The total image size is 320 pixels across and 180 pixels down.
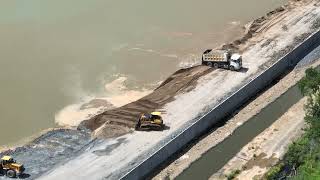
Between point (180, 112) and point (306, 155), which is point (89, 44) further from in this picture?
point (306, 155)

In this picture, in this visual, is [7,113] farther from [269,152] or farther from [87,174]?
[269,152]

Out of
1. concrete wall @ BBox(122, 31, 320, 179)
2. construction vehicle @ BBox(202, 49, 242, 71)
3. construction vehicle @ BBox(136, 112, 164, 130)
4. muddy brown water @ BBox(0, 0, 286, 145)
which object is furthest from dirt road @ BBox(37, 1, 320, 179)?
muddy brown water @ BBox(0, 0, 286, 145)

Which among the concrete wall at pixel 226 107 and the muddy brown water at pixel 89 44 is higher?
the muddy brown water at pixel 89 44

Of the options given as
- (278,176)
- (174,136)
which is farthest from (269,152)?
(174,136)

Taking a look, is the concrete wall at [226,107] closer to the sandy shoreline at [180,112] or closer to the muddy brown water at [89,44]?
the sandy shoreline at [180,112]

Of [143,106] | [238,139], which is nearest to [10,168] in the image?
[143,106]

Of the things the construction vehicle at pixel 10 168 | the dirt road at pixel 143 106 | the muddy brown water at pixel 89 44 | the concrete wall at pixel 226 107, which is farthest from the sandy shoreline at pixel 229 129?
the muddy brown water at pixel 89 44
